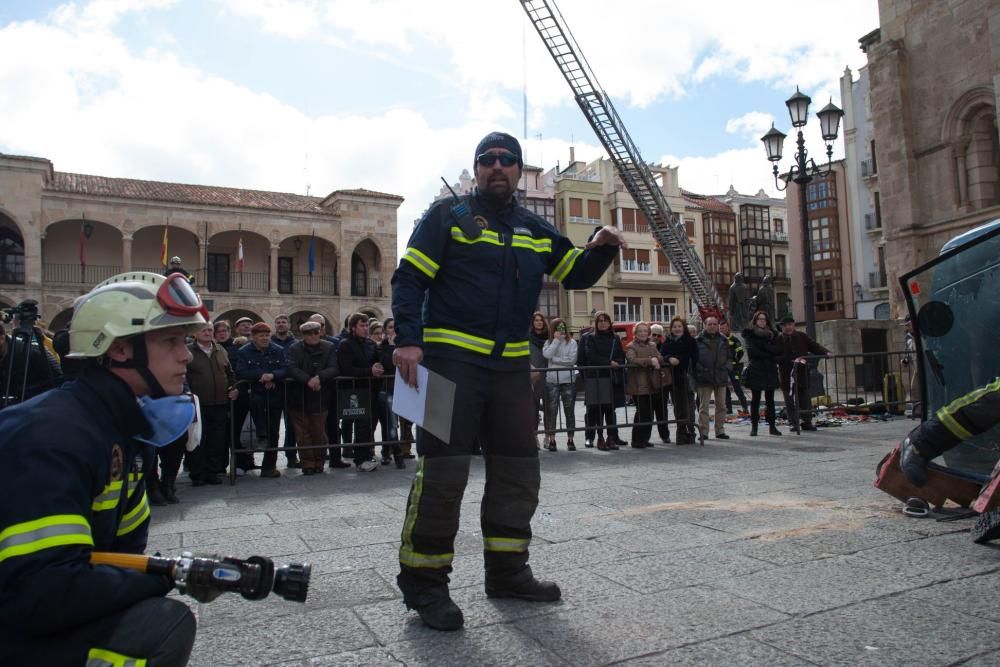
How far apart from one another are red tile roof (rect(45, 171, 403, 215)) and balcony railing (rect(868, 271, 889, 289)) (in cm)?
3088

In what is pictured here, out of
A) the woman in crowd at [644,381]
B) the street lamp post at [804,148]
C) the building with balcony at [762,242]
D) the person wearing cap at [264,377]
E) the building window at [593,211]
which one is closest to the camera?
the person wearing cap at [264,377]

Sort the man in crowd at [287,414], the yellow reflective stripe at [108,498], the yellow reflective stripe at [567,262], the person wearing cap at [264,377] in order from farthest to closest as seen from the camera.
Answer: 1. the man in crowd at [287,414]
2. the person wearing cap at [264,377]
3. the yellow reflective stripe at [567,262]
4. the yellow reflective stripe at [108,498]

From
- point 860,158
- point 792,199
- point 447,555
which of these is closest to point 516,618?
point 447,555

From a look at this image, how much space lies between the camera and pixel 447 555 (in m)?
2.97

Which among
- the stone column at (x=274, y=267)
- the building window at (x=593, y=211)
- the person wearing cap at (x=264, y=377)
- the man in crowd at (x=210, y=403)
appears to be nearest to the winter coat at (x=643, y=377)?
the person wearing cap at (x=264, y=377)

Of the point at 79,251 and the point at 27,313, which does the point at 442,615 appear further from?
the point at 79,251

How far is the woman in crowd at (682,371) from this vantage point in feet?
32.1

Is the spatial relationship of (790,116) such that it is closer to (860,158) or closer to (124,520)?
(124,520)

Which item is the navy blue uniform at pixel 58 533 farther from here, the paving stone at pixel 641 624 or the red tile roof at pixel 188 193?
the red tile roof at pixel 188 193

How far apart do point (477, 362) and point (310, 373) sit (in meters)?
5.61

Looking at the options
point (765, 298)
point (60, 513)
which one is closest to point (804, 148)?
point (765, 298)

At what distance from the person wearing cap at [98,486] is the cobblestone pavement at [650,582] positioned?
104 centimetres

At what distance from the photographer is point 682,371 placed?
10.0 meters

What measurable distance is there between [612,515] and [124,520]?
11.6 ft
